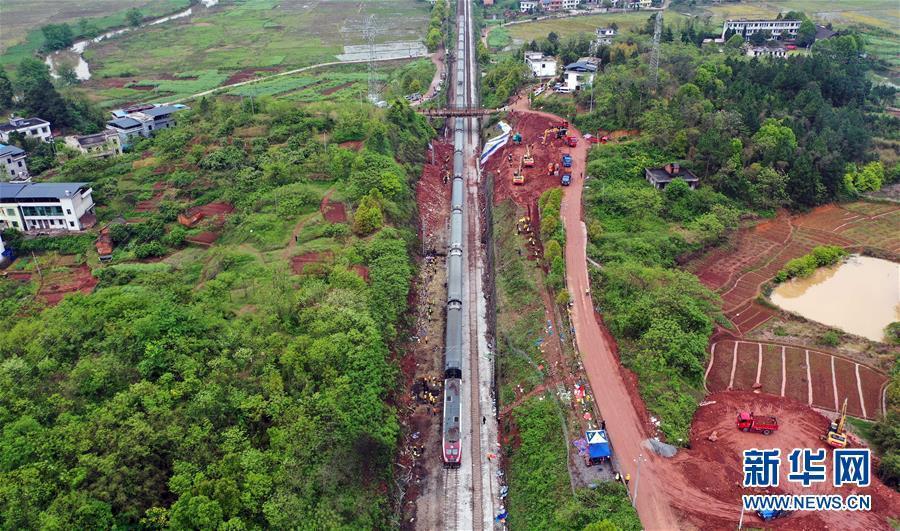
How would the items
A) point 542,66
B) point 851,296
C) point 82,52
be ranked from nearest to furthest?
point 851,296 < point 542,66 < point 82,52

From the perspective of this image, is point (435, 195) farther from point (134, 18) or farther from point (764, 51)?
point (134, 18)

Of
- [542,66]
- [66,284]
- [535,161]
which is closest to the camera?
[66,284]

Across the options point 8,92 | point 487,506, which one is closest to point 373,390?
point 487,506

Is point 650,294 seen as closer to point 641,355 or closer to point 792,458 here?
point 641,355

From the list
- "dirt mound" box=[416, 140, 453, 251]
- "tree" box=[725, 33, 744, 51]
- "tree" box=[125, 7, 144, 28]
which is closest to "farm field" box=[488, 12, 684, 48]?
"tree" box=[725, 33, 744, 51]

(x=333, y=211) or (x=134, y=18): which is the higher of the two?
(x=134, y=18)

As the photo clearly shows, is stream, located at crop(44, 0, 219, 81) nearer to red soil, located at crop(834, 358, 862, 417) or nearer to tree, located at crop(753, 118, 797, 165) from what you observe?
tree, located at crop(753, 118, 797, 165)

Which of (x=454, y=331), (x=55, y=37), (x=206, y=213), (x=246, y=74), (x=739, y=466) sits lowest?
(x=739, y=466)

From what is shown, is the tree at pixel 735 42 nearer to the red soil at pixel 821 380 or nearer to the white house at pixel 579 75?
the white house at pixel 579 75

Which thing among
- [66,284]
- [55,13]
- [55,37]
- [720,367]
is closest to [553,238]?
[720,367]
